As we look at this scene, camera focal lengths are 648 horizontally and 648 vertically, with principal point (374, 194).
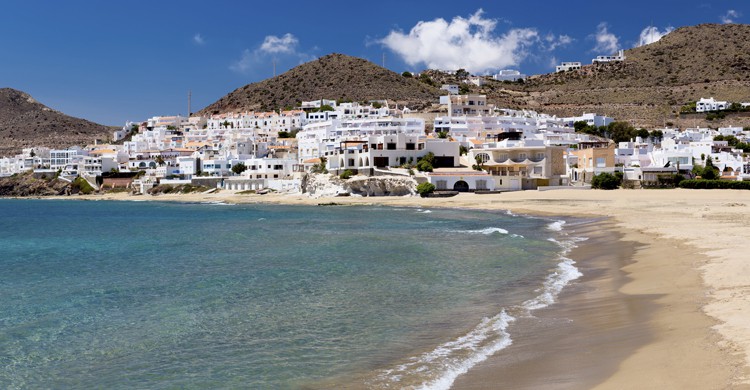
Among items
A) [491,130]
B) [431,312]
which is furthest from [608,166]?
[431,312]

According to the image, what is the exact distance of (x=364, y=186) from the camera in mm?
72000

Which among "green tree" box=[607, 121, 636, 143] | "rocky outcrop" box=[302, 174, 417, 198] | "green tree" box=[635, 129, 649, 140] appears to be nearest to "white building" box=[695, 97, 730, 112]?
"green tree" box=[607, 121, 636, 143]

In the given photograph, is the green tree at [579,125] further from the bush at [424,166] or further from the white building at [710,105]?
the bush at [424,166]

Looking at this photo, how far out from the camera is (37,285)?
2045 centimetres

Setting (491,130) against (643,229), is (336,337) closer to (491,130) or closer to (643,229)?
(643,229)

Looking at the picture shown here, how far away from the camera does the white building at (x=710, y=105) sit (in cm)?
11712

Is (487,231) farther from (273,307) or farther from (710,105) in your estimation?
(710,105)

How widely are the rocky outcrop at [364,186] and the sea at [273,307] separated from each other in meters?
36.4

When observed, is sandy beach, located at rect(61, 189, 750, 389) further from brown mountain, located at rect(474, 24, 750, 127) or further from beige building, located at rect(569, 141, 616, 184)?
brown mountain, located at rect(474, 24, 750, 127)

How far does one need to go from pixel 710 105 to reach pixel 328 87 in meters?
82.6

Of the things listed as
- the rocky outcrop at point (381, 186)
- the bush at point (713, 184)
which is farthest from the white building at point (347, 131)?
the bush at point (713, 184)

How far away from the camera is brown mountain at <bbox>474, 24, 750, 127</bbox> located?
124m

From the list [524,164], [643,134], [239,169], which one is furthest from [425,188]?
[643,134]

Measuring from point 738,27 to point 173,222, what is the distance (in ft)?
523
